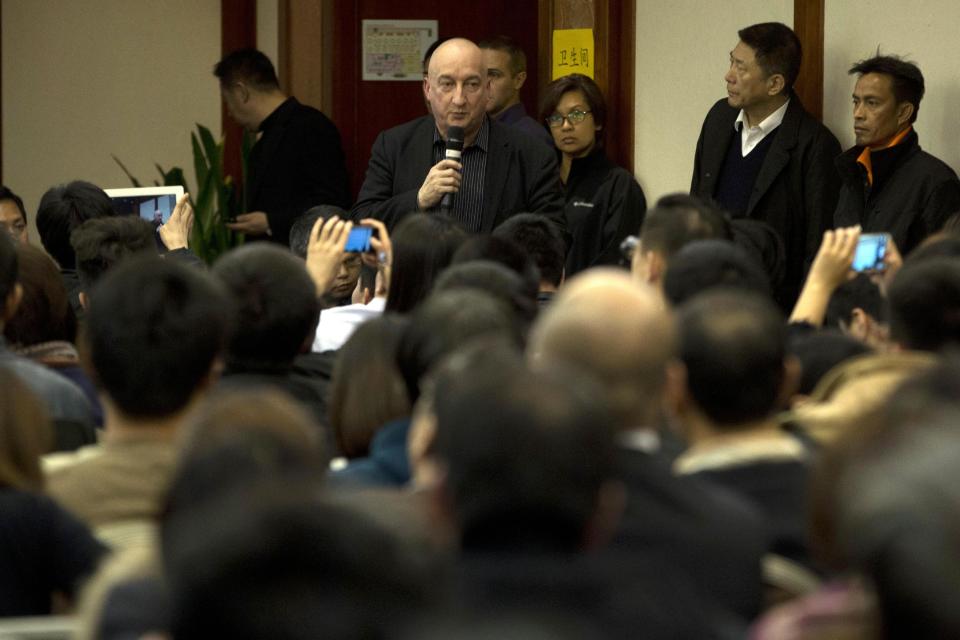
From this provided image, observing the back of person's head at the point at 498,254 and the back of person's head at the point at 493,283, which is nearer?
the back of person's head at the point at 493,283

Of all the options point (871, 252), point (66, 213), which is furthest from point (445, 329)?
point (66, 213)

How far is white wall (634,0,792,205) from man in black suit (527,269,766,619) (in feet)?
14.7

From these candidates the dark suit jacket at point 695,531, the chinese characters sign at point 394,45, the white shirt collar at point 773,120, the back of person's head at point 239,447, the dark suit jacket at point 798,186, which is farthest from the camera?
the chinese characters sign at point 394,45

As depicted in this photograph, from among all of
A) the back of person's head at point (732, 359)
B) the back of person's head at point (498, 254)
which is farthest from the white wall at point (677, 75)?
the back of person's head at point (732, 359)

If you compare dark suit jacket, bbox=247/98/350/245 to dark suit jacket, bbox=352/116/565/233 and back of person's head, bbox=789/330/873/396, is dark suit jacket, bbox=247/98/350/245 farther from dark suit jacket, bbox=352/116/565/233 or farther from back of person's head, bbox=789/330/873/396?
back of person's head, bbox=789/330/873/396

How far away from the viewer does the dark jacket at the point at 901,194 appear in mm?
4984

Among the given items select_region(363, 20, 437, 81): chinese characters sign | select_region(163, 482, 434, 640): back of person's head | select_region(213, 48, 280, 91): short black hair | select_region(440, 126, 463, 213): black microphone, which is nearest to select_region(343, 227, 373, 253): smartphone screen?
select_region(440, 126, 463, 213): black microphone

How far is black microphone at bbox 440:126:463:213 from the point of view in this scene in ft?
15.6

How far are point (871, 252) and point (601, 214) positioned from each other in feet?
8.65

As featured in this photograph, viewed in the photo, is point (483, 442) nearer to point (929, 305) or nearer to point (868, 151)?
point (929, 305)

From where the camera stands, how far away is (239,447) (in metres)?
1.60

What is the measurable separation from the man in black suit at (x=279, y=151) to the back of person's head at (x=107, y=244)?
2441 millimetres

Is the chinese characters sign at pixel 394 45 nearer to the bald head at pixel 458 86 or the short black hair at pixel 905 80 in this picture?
the bald head at pixel 458 86

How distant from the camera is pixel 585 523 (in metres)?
1.46
